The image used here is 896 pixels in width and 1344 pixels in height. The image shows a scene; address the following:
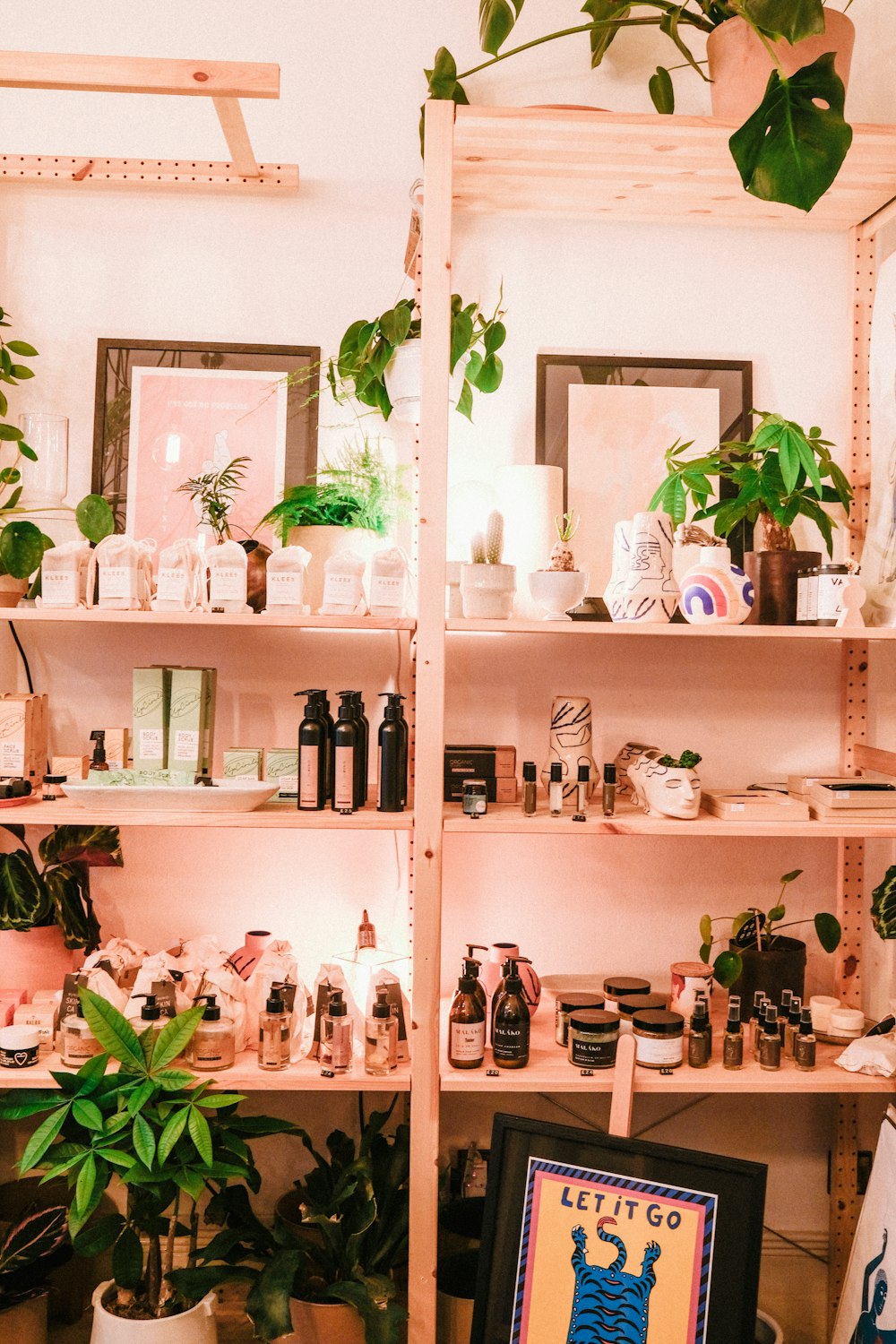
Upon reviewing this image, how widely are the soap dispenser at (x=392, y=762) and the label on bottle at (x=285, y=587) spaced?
0.25m

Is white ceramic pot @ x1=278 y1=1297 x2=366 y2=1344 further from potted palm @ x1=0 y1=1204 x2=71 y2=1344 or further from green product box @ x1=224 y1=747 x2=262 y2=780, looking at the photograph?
green product box @ x1=224 y1=747 x2=262 y2=780

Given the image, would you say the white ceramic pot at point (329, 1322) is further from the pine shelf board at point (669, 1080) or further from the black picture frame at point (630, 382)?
the black picture frame at point (630, 382)

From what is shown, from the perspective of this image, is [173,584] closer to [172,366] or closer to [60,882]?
[172,366]

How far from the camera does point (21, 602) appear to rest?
2104 mm

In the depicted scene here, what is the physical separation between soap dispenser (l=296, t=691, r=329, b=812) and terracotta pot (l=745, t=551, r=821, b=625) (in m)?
0.87

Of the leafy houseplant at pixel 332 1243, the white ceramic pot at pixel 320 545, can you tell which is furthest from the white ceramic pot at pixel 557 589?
the leafy houseplant at pixel 332 1243

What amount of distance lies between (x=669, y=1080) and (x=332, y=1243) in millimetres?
683

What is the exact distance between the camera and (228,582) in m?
1.93

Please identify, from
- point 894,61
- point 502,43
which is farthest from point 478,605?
point 894,61

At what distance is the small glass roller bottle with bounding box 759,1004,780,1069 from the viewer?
6.41ft

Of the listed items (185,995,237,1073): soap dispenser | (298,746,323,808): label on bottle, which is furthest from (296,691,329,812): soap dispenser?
(185,995,237,1073): soap dispenser

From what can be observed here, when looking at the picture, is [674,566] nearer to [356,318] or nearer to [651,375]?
[651,375]

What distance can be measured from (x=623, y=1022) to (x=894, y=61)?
2.11m

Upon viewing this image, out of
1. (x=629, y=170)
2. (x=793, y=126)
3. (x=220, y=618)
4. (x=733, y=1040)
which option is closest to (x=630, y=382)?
(x=629, y=170)
